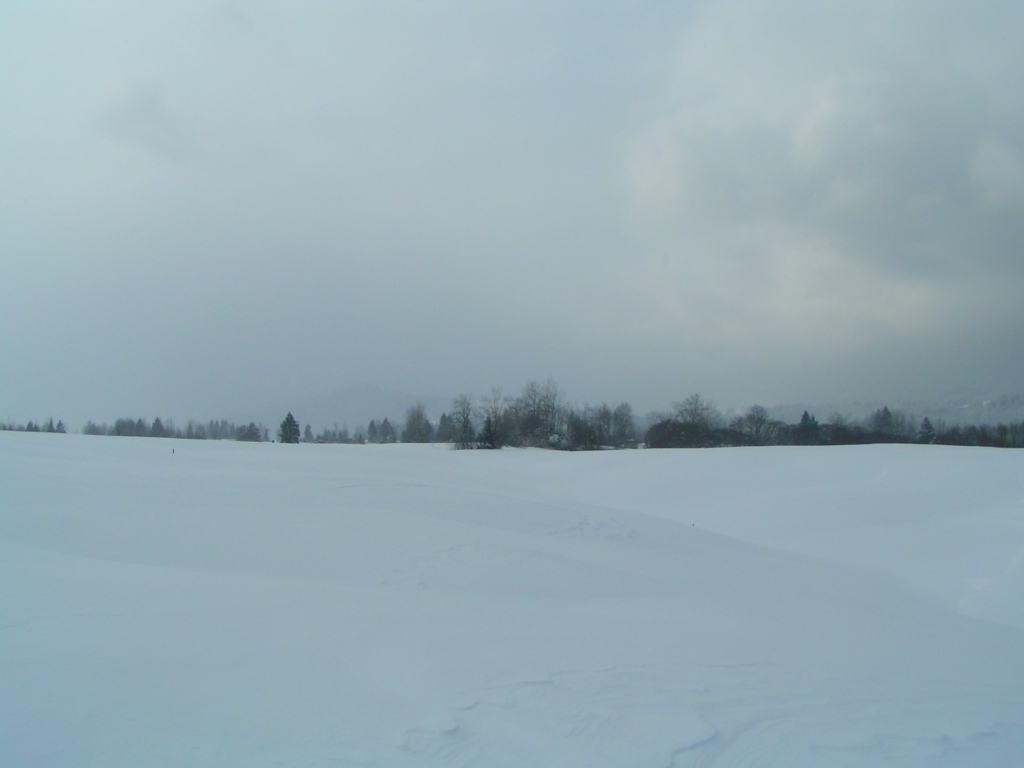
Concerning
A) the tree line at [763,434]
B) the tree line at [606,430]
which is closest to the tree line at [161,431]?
the tree line at [606,430]

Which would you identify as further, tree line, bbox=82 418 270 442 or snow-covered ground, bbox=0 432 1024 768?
tree line, bbox=82 418 270 442

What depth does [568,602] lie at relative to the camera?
9078mm

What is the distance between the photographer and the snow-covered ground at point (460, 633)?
4.45m

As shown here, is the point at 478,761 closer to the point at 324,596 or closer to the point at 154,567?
the point at 324,596

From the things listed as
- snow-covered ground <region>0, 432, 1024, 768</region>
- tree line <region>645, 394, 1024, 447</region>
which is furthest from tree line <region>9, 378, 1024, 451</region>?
snow-covered ground <region>0, 432, 1024, 768</region>

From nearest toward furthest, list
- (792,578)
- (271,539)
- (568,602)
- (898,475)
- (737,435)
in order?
(568,602) → (271,539) → (792,578) → (898,475) → (737,435)

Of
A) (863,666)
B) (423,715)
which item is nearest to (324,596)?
(423,715)

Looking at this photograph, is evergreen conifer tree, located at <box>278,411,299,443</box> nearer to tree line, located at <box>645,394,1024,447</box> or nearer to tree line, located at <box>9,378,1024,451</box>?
tree line, located at <box>9,378,1024,451</box>

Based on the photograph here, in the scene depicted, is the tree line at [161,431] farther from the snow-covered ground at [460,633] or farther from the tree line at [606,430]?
the snow-covered ground at [460,633]

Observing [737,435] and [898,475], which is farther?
[737,435]

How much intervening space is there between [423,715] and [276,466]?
63.5ft

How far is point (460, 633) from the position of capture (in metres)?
6.73

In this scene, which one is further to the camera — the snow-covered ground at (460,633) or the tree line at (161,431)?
the tree line at (161,431)

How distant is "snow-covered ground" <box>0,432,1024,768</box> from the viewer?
14.6 ft
